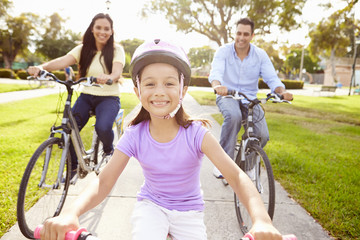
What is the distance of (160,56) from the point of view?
1.74 meters

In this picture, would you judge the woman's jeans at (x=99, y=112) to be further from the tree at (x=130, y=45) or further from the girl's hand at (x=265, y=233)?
the tree at (x=130, y=45)

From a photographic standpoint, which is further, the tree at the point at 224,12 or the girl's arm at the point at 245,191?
the tree at the point at 224,12

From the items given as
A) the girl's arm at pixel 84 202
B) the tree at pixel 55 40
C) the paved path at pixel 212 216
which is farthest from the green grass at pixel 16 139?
the tree at pixel 55 40

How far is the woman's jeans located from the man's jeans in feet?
4.74

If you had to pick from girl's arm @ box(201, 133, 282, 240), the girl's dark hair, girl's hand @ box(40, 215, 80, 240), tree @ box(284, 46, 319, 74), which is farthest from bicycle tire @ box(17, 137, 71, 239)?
tree @ box(284, 46, 319, 74)

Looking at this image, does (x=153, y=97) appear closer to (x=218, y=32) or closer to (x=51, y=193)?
(x=51, y=193)

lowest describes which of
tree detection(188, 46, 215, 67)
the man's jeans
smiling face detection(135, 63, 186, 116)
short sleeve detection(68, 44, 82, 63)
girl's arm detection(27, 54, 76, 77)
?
the man's jeans

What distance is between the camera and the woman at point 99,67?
3492 millimetres

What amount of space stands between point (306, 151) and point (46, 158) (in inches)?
207

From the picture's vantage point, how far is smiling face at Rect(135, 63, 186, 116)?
1742 millimetres

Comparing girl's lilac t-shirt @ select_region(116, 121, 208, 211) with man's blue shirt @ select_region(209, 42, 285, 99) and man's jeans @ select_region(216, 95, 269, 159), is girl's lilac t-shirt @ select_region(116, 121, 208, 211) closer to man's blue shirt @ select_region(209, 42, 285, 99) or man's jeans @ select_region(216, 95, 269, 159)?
man's jeans @ select_region(216, 95, 269, 159)

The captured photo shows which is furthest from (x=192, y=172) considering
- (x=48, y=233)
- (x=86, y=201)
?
(x=48, y=233)

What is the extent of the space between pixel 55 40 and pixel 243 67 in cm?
5677

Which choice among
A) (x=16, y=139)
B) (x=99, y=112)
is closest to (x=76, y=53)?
(x=99, y=112)
